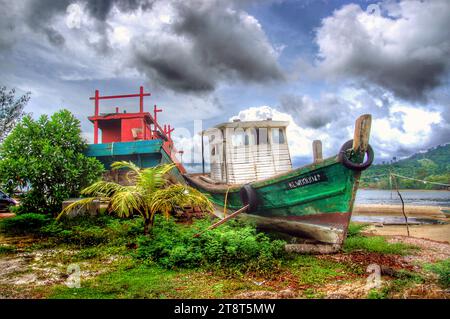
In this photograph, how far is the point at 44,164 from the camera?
10.1 meters

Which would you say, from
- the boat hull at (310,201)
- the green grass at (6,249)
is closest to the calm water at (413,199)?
the boat hull at (310,201)

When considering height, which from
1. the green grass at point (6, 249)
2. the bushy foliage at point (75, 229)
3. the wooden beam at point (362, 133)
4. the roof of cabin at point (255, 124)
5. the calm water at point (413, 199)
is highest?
the roof of cabin at point (255, 124)

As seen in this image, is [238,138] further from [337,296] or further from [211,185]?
[337,296]

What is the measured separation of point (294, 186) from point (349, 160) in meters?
1.71

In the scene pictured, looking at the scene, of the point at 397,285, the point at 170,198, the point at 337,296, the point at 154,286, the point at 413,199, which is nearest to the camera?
the point at 337,296

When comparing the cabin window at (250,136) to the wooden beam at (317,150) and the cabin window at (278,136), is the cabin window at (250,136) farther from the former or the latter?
the wooden beam at (317,150)

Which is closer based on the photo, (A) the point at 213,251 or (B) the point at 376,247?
(A) the point at 213,251

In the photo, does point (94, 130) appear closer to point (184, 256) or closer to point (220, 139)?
point (220, 139)

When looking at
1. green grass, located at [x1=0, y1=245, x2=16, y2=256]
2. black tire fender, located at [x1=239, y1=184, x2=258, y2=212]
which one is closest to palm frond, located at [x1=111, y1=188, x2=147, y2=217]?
green grass, located at [x1=0, y1=245, x2=16, y2=256]

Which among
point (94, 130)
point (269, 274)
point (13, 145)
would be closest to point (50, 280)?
point (269, 274)

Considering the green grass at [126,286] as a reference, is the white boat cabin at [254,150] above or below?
above

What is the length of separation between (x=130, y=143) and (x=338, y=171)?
9.85m

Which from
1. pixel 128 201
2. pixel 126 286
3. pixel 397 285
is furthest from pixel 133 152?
pixel 397 285

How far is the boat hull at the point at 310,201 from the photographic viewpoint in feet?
23.5
